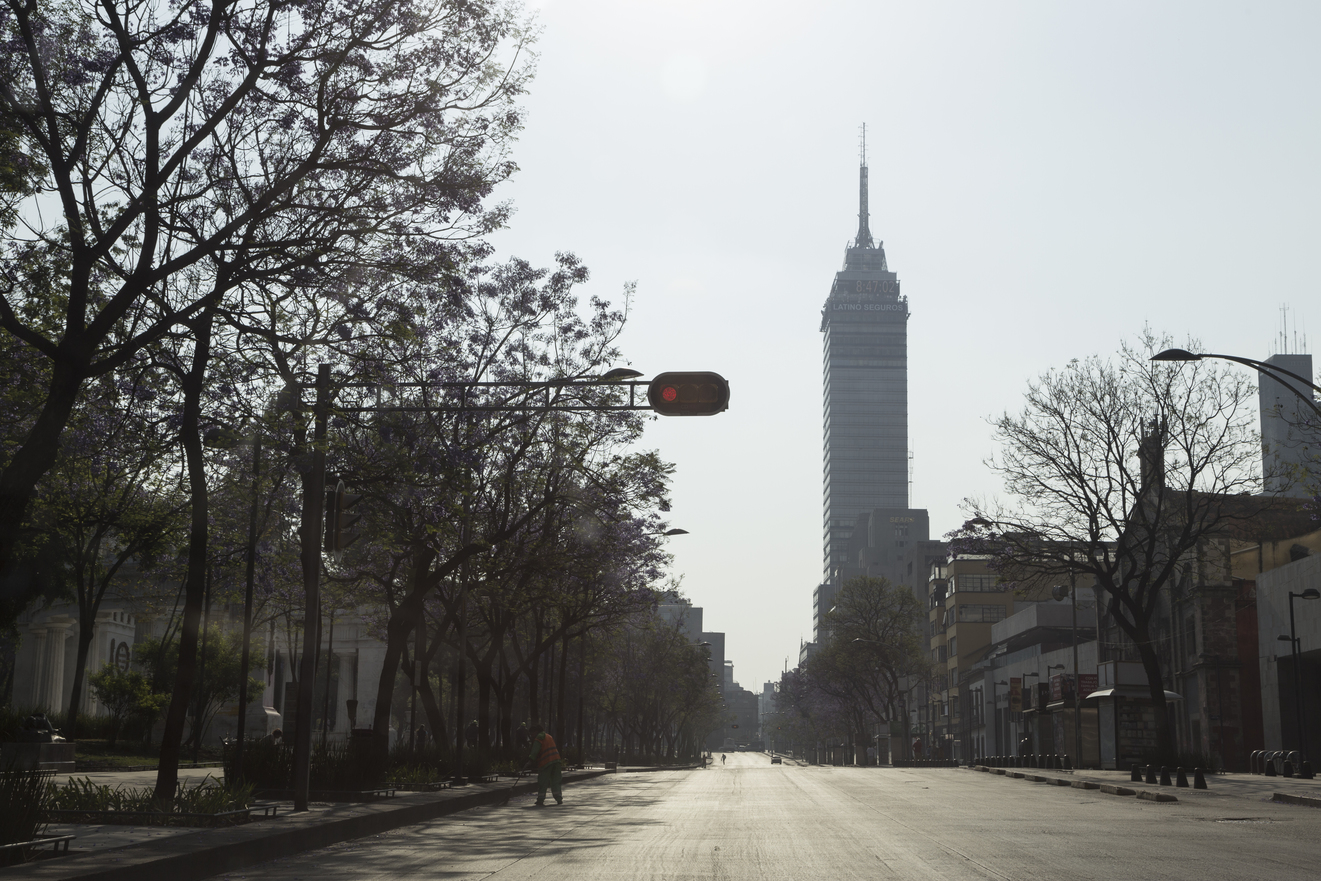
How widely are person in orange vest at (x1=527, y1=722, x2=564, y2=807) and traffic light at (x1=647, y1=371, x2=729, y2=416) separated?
10.3 m

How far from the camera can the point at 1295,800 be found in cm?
2523

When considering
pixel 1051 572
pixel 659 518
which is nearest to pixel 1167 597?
pixel 1051 572

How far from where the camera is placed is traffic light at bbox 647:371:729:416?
17.1 meters

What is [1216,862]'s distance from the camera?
1247 centimetres

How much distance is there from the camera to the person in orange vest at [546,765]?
995 inches

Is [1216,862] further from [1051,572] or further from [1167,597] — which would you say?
[1167,597]

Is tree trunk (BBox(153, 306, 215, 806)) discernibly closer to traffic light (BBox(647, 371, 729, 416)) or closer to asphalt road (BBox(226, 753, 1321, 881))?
asphalt road (BBox(226, 753, 1321, 881))

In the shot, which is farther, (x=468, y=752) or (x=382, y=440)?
(x=468, y=752)

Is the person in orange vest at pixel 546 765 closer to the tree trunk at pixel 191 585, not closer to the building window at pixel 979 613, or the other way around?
the tree trunk at pixel 191 585

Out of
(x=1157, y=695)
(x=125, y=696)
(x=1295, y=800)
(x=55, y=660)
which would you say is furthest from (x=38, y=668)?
(x=1295, y=800)

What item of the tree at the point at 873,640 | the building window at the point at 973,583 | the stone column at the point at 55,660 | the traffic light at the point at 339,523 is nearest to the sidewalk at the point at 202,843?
the traffic light at the point at 339,523

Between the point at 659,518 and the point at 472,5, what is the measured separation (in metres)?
24.0

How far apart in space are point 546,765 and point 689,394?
10.9m

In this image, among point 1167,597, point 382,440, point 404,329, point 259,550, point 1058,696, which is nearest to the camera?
Answer: point 404,329
